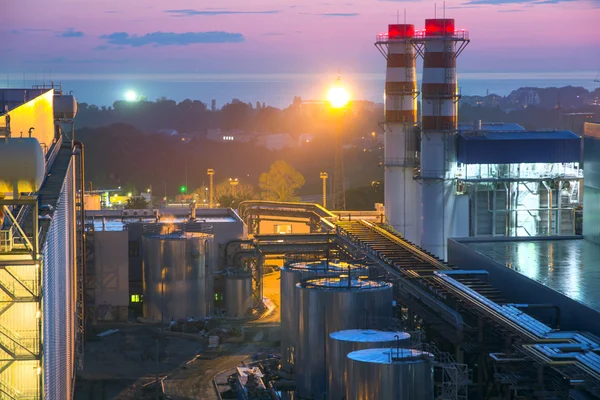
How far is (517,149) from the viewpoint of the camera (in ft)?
131

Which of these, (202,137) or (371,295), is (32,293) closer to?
(371,295)

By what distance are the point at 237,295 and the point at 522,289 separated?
10463 millimetres

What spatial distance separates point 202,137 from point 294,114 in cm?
2056

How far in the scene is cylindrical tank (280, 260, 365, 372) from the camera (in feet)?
84.9

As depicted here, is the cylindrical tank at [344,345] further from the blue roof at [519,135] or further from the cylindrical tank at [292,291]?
the blue roof at [519,135]

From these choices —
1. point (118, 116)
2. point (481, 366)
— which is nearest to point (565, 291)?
point (481, 366)

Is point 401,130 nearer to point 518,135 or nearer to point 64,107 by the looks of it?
point 518,135

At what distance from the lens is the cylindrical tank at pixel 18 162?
14203mm

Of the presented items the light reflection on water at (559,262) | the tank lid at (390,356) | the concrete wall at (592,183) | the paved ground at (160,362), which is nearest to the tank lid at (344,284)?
the paved ground at (160,362)

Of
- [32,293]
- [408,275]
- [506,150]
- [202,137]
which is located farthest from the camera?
[202,137]

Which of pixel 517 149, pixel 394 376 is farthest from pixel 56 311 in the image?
pixel 517 149

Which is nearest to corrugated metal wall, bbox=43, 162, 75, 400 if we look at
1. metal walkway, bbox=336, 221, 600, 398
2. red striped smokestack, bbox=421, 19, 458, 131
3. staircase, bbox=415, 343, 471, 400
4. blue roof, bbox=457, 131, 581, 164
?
staircase, bbox=415, 343, 471, 400

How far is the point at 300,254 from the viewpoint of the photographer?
115 feet

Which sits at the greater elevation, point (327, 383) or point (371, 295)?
point (371, 295)
